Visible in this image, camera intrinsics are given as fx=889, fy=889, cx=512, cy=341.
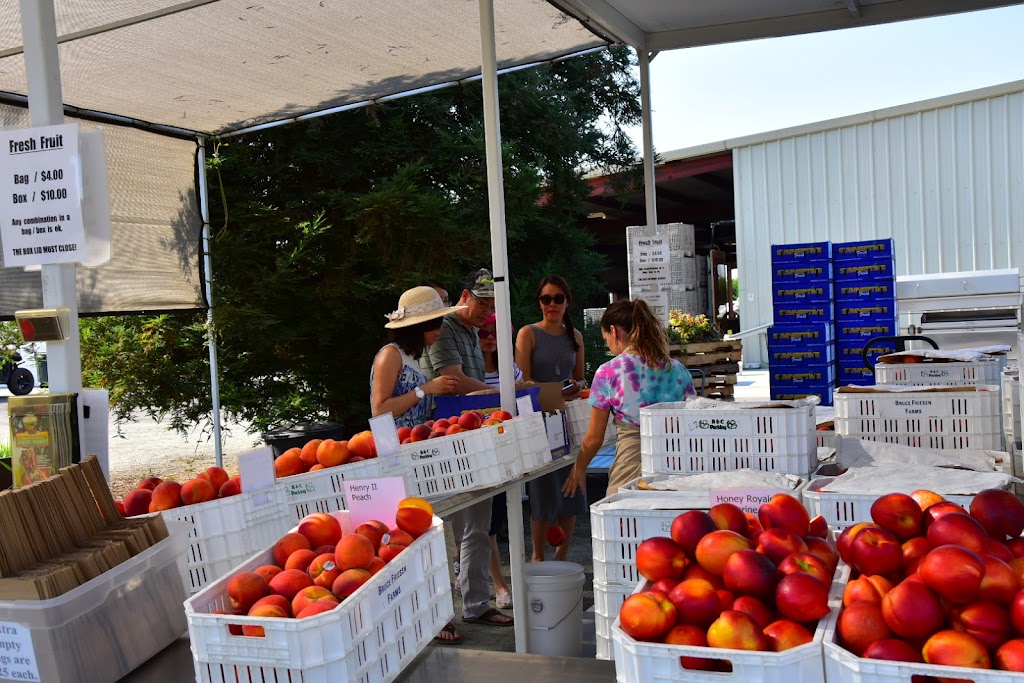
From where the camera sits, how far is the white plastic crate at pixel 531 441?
161 inches

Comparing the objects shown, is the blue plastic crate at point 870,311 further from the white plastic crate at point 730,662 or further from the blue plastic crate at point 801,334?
the white plastic crate at point 730,662

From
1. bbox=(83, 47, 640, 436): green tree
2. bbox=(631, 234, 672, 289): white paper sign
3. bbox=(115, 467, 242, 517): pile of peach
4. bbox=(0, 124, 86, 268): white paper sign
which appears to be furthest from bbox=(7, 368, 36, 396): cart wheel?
bbox=(115, 467, 242, 517): pile of peach

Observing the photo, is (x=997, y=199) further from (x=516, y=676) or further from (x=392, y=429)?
(x=516, y=676)

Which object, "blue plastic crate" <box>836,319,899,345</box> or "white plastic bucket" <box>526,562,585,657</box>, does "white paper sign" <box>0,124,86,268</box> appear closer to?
"white plastic bucket" <box>526,562,585,657</box>

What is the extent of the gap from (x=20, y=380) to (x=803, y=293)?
8.22 meters

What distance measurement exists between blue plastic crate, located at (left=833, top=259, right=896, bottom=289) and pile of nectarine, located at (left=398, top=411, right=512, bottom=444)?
21.7 ft

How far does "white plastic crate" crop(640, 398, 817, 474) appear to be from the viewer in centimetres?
318

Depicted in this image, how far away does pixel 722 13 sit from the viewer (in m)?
5.22

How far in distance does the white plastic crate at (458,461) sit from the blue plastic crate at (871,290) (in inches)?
264

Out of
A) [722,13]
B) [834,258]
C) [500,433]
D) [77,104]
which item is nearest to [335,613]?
[500,433]

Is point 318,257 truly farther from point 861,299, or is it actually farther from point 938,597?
point 938,597

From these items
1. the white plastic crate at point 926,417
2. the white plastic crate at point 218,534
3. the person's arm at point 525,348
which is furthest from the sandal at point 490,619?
the white plastic crate at point 218,534

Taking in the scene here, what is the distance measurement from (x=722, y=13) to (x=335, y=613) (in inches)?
183

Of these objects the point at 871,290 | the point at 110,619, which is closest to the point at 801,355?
the point at 871,290
